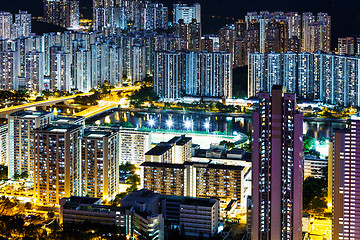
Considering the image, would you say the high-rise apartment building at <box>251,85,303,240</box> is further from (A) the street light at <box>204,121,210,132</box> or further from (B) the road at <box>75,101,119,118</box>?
(B) the road at <box>75,101,119,118</box>

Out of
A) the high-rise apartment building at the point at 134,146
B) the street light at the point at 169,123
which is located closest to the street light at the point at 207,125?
the street light at the point at 169,123

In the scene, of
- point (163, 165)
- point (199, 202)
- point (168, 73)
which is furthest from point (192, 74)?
point (199, 202)

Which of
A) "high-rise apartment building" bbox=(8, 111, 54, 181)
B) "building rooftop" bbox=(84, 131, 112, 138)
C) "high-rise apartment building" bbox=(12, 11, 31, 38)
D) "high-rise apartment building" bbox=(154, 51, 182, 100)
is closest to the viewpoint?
"building rooftop" bbox=(84, 131, 112, 138)

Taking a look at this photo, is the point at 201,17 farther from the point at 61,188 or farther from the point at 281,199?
the point at 281,199

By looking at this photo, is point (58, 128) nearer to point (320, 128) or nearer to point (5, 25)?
point (320, 128)

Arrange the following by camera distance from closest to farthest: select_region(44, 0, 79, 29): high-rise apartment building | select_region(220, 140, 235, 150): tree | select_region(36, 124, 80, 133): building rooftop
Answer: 1. select_region(36, 124, 80, 133): building rooftop
2. select_region(220, 140, 235, 150): tree
3. select_region(44, 0, 79, 29): high-rise apartment building

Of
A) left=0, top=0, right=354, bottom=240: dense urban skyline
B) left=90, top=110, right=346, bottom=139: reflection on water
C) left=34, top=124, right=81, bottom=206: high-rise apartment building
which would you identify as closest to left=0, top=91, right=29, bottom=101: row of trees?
left=0, top=0, right=354, bottom=240: dense urban skyline

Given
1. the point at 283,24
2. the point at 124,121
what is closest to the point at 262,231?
the point at 124,121
